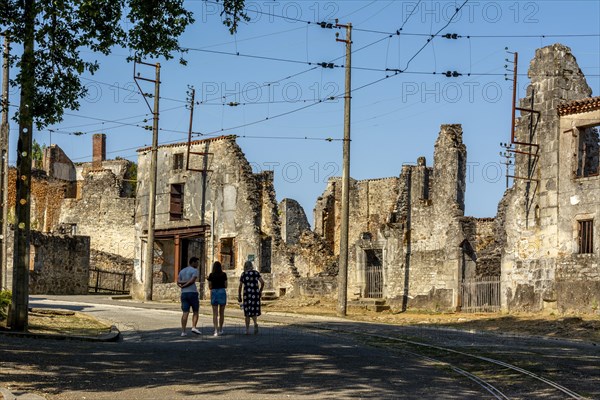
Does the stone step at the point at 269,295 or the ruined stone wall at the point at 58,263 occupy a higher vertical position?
the ruined stone wall at the point at 58,263

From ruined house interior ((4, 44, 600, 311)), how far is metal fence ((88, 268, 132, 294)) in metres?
0.58

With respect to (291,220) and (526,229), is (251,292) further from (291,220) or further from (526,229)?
(291,220)

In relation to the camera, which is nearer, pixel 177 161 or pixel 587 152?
pixel 587 152

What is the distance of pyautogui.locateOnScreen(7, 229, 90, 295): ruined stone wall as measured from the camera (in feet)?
170

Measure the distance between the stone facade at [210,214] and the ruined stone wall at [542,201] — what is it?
1294cm

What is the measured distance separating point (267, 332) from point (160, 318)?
19.6ft

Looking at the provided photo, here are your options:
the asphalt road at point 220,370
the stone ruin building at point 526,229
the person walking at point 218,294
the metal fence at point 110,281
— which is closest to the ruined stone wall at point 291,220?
the metal fence at point 110,281

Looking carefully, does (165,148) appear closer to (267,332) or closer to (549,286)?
(549,286)

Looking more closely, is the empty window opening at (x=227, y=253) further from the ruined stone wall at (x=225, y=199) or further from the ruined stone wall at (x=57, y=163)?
the ruined stone wall at (x=57, y=163)

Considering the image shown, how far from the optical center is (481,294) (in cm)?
3797

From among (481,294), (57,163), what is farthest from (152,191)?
(57,163)

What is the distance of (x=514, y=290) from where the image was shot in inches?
1423

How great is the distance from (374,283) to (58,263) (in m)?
17.3

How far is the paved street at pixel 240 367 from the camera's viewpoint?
13422 millimetres
